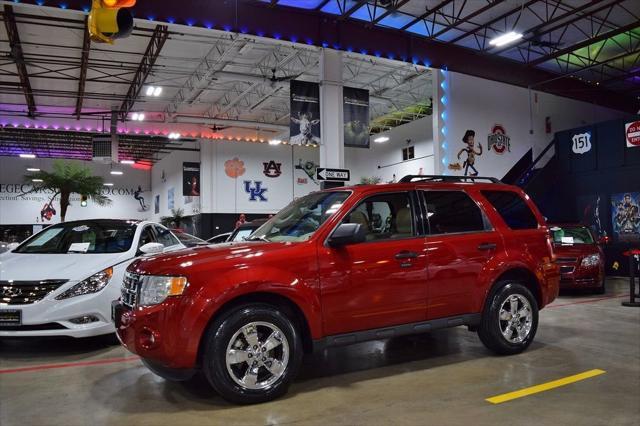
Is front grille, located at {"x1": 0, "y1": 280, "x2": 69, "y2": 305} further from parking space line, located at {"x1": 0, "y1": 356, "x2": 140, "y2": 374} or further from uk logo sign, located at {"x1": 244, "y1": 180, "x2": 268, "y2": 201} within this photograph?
uk logo sign, located at {"x1": 244, "y1": 180, "x2": 268, "y2": 201}

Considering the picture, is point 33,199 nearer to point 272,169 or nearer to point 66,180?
point 272,169

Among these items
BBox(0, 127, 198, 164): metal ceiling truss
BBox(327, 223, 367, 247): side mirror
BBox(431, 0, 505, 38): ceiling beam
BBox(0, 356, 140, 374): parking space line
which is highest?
BBox(431, 0, 505, 38): ceiling beam

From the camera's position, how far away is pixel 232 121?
24688 mm

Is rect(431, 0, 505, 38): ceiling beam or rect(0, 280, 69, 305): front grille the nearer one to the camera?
rect(0, 280, 69, 305): front grille

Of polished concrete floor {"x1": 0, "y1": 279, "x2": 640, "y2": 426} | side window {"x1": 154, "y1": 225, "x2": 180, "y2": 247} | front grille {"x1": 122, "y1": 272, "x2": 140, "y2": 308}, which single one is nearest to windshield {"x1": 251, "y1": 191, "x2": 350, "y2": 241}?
front grille {"x1": 122, "y1": 272, "x2": 140, "y2": 308}

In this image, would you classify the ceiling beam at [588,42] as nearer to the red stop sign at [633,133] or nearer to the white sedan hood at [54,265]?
the red stop sign at [633,133]

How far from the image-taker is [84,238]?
647cm

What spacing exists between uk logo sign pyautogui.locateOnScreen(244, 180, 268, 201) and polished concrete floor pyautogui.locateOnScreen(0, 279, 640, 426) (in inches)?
820

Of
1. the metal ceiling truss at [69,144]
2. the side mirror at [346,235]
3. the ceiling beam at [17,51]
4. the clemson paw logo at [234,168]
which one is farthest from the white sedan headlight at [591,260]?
the metal ceiling truss at [69,144]

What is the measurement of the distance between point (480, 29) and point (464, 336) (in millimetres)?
11570

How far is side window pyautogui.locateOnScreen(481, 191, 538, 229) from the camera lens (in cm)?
521

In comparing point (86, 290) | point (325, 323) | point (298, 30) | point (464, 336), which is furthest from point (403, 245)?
point (298, 30)

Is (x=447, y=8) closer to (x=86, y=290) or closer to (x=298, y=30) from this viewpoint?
(x=298, y=30)

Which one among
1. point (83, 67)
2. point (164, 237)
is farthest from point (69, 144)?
point (164, 237)
